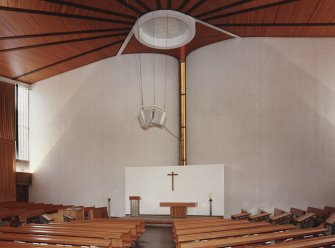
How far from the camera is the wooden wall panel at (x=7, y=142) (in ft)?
37.4

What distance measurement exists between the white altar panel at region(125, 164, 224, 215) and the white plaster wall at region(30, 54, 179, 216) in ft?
2.13

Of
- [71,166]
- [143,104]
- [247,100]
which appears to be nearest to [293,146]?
[247,100]

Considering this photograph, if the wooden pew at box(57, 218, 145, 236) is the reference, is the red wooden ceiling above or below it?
above

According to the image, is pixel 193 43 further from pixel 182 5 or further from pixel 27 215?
pixel 27 215

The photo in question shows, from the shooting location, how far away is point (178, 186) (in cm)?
1047

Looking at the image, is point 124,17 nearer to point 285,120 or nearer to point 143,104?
point 143,104

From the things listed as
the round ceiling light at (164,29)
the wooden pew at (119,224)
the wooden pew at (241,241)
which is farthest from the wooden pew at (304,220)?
the round ceiling light at (164,29)

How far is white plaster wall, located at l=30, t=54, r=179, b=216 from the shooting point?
1154 centimetres

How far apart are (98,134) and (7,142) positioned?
3.00m

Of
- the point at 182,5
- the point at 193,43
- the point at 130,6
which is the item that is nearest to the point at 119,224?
the point at 130,6

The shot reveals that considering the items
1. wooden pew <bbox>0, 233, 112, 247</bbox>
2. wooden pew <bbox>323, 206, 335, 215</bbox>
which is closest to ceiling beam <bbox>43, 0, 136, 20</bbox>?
wooden pew <bbox>0, 233, 112, 247</bbox>

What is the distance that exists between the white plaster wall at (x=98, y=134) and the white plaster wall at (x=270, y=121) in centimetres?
141

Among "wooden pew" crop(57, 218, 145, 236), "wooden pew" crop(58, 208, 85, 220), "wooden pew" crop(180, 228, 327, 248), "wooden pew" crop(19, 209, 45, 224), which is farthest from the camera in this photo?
"wooden pew" crop(58, 208, 85, 220)

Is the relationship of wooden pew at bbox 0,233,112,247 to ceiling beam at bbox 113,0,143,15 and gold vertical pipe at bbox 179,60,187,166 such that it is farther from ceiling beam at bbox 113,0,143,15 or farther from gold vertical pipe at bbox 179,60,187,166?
gold vertical pipe at bbox 179,60,187,166
